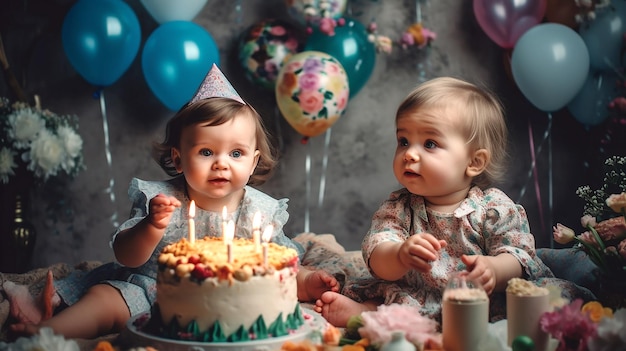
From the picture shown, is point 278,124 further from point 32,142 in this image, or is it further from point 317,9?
point 32,142

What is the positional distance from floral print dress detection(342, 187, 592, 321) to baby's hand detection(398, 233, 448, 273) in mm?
217

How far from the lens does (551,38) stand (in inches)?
124

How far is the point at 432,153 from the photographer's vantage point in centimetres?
221

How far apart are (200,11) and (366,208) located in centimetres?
119

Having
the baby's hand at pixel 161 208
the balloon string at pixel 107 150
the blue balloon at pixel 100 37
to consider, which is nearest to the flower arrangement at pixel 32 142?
the blue balloon at pixel 100 37

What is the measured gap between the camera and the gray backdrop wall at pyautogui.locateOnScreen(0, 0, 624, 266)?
3.50 m

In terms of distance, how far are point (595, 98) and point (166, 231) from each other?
1931 mm

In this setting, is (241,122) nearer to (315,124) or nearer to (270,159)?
(270,159)

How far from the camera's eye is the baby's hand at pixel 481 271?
76.8 inches

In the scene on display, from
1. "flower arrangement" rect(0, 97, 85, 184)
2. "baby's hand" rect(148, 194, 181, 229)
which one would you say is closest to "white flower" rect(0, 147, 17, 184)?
"flower arrangement" rect(0, 97, 85, 184)

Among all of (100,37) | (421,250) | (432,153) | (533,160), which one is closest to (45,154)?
(100,37)

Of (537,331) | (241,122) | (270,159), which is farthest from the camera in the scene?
(270,159)

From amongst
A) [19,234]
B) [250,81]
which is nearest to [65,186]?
[19,234]

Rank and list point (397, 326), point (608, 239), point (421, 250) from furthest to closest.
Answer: point (608, 239)
point (421, 250)
point (397, 326)
